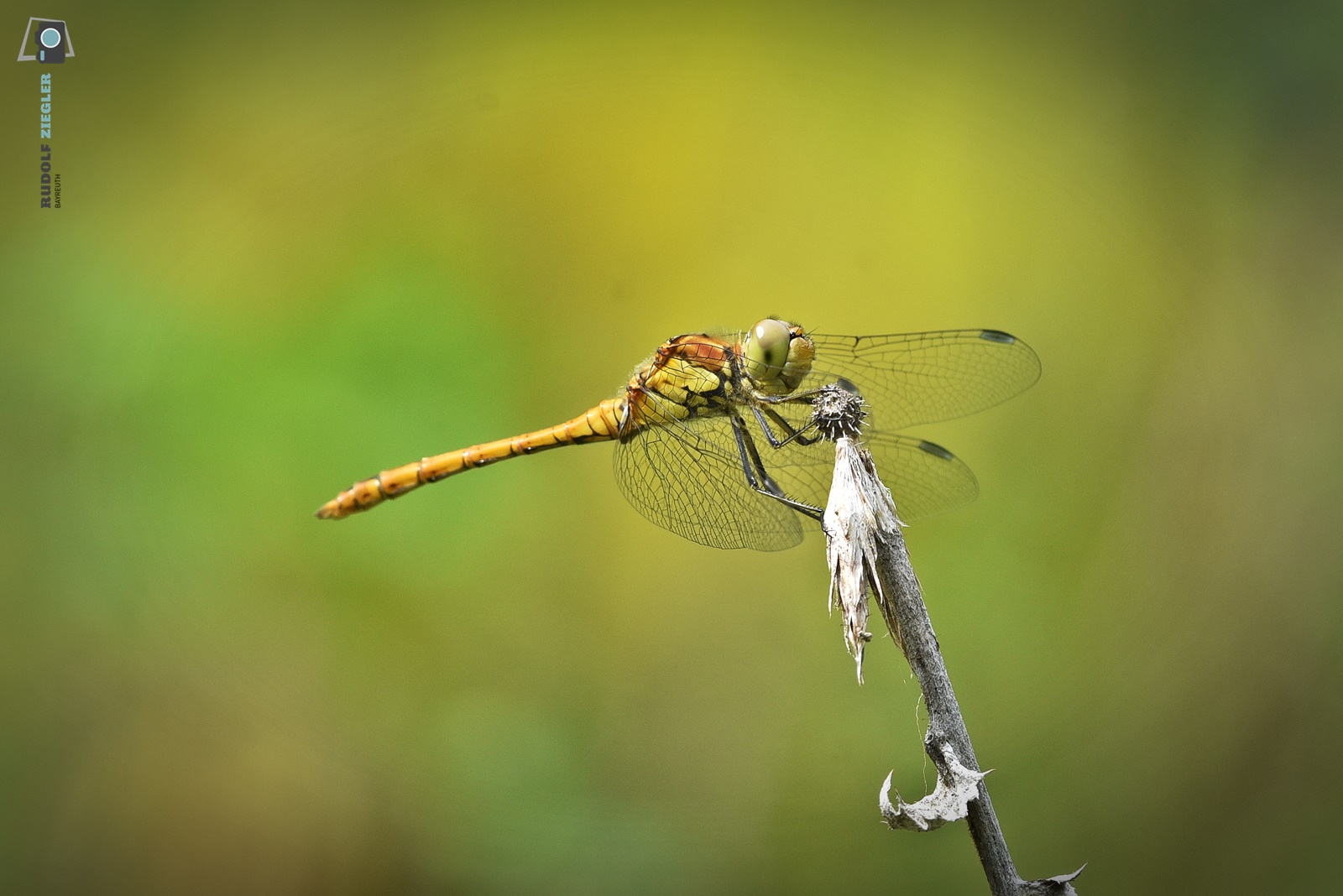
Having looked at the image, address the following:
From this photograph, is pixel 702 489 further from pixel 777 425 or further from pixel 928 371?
pixel 928 371

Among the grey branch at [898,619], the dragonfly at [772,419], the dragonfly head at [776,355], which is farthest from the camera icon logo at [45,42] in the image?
the grey branch at [898,619]

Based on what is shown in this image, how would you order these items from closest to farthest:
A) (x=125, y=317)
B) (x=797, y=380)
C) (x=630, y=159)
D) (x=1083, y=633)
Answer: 1. (x=797, y=380)
2. (x=1083, y=633)
3. (x=125, y=317)
4. (x=630, y=159)

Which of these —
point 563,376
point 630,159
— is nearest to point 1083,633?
point 563,376

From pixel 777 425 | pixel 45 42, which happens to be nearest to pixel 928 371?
pixel 777 425

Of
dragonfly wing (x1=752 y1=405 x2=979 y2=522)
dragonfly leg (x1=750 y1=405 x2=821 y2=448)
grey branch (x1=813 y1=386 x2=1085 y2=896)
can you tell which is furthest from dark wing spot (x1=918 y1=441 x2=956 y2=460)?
grey branch (x1=813 y1=386 x2=1085 y2=896)

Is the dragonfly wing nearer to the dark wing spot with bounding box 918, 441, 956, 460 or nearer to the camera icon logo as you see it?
the dark wing spot with bounding box 918, 441, 956, 460

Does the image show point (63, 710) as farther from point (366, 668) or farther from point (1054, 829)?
point (1054, 829)
